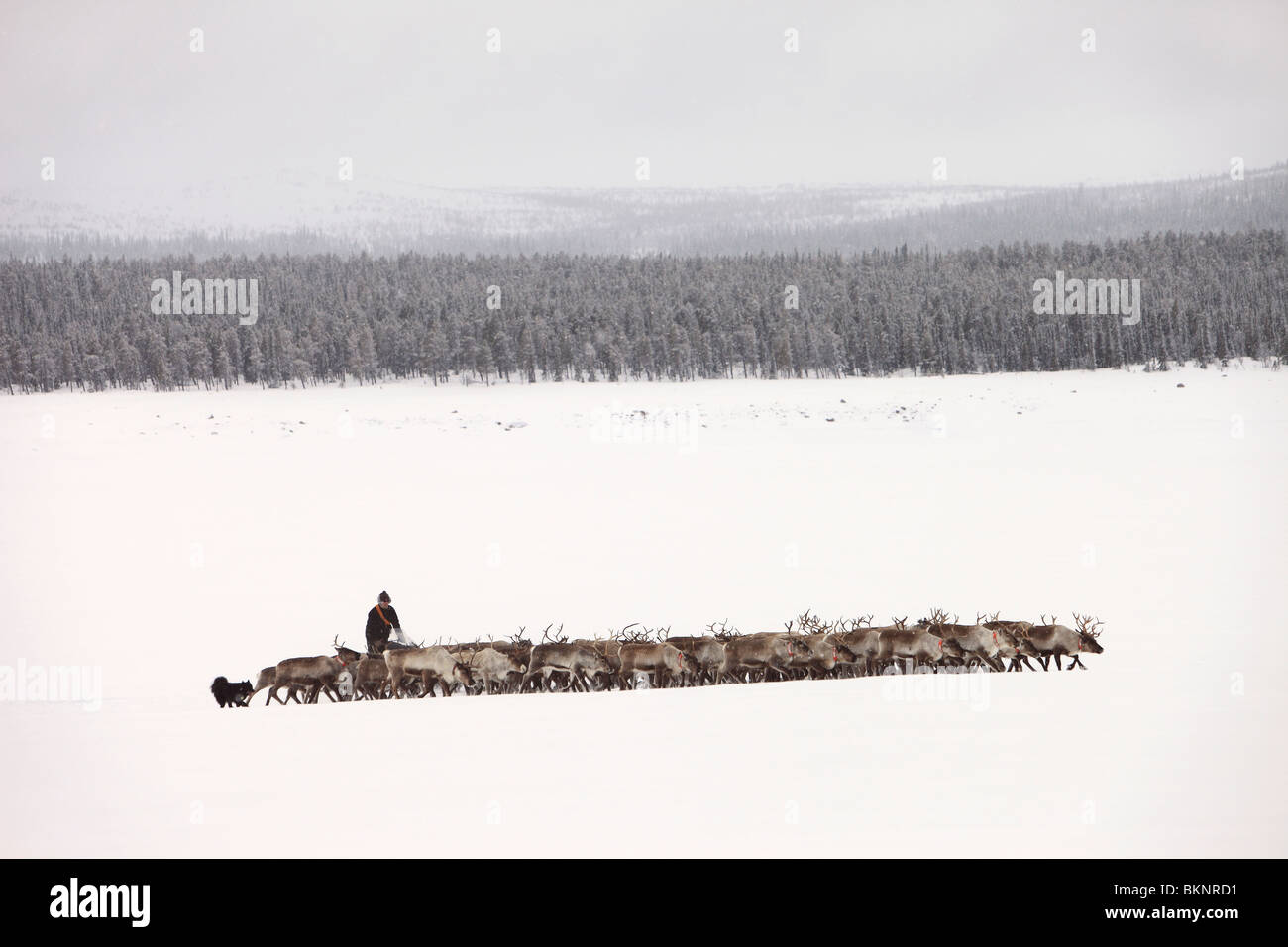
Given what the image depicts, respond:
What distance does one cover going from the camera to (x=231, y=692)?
14.4m

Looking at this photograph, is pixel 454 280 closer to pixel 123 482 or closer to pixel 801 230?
pixel 123 482

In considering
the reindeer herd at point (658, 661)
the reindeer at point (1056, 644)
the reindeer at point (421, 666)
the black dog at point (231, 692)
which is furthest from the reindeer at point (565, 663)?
the reindeer at point (1056, 644)

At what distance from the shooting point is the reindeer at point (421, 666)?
1446cm

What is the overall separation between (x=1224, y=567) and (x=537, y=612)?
46.3ft

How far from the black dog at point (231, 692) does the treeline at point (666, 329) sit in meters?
64.0

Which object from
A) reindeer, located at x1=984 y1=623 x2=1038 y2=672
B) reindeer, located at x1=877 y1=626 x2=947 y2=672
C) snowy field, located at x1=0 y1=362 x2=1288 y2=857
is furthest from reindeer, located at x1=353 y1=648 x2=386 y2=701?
reindeer, located at x1=984 y1=623 x2=1038 y2=672

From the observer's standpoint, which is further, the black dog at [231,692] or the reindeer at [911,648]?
the reindeer at [911,648]

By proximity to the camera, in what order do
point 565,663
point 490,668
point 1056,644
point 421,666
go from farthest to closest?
point 1056,644 → point 565,663 → point 490,668 → point 421,666

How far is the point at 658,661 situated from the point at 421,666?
312 centimetres

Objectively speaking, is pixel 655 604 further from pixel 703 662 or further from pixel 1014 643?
pixel 1014 643

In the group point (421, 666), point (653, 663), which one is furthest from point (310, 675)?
point (653, 663)

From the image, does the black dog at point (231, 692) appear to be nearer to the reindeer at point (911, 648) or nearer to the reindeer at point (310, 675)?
the reindeer at point (310, 675)

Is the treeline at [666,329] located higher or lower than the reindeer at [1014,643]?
higher
